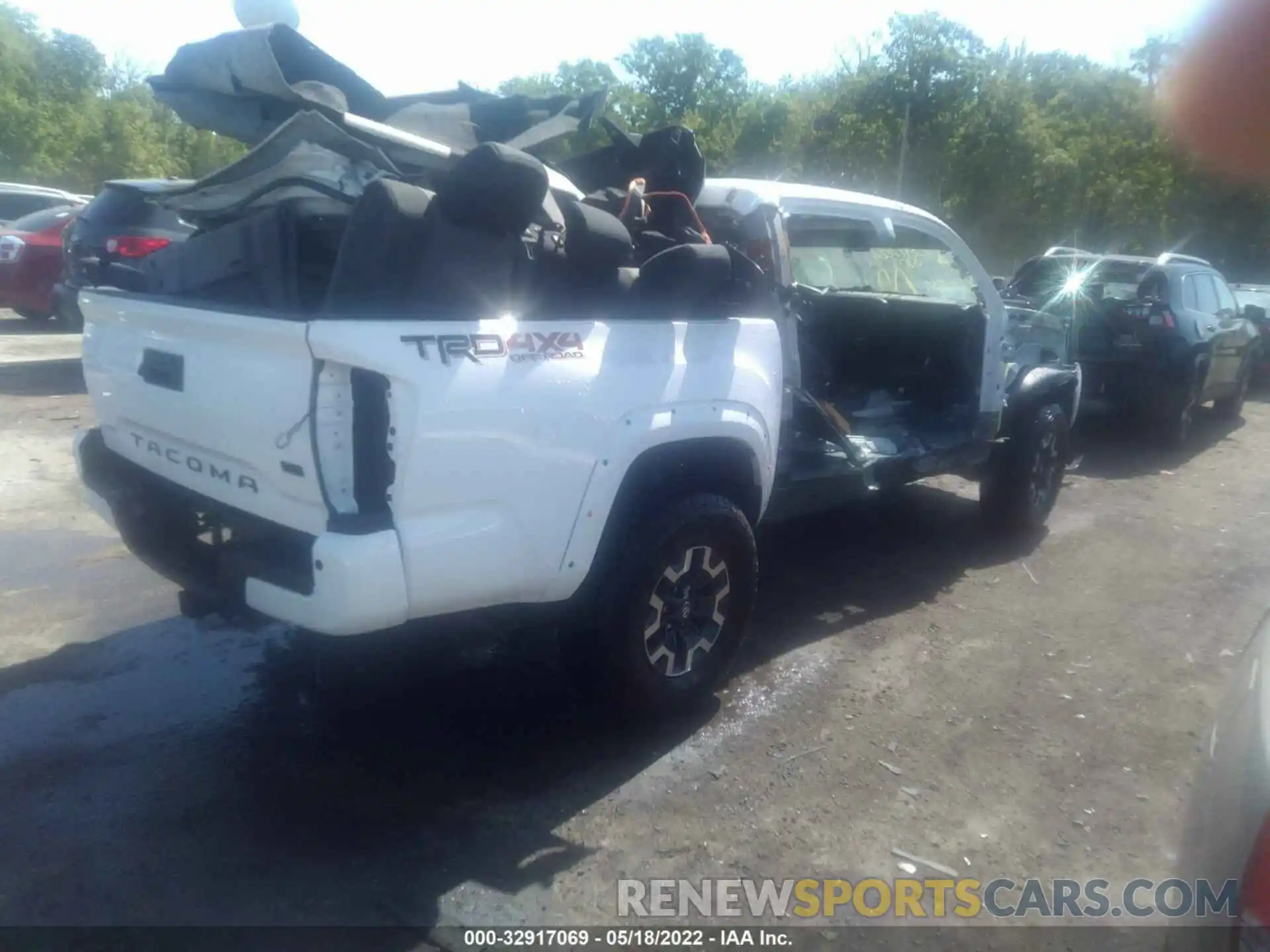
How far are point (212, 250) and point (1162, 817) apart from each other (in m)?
4.04

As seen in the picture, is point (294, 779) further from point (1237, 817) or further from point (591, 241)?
point (1237, 817)

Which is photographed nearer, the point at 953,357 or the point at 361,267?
the point at 361,267

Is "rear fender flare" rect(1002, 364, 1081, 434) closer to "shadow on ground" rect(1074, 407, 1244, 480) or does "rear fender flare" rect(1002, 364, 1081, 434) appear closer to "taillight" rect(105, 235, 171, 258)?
"shadow on ground" rect(1074, 407, 1244, 480)

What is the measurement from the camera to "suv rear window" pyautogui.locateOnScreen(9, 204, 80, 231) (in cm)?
1334

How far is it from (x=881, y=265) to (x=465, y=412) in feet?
14.4

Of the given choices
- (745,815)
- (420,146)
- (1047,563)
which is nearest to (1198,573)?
(1047,563)

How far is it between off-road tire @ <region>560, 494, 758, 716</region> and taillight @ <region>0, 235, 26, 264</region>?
12281 mm

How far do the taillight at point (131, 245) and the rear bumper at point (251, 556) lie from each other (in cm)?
683

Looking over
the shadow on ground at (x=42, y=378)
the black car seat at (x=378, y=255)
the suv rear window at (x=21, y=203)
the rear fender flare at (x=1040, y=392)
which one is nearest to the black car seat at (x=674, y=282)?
the black car seat at (x=378, y=255)

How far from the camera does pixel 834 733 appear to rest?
13.8 ft

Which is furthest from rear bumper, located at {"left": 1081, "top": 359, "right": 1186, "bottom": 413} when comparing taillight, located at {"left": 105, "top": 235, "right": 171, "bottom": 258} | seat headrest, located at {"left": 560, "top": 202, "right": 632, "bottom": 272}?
taillight, located at {"left": 105, "top": 235, "right": 171, "bottom": 258}

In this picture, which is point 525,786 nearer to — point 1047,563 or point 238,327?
point 238,327

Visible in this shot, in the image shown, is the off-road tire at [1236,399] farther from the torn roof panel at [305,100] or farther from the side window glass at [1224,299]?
the torn roof panel at [305,100]

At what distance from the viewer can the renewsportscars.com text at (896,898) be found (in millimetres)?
3168
